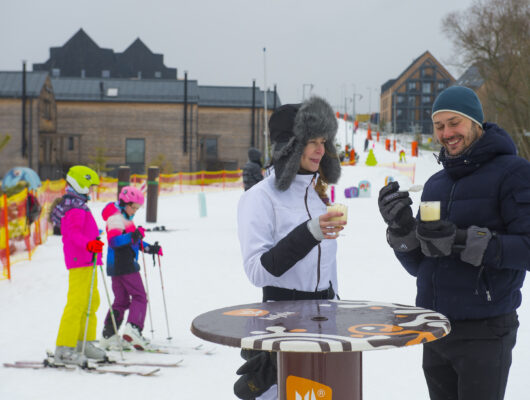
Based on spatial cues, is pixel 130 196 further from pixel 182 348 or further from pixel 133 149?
pixel 133 149

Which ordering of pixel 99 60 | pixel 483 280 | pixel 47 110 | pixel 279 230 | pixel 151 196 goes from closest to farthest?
pixel 483 280 → pixel 279 230 → pixel 151 196 → pixel 47 110 → pixel 99 60

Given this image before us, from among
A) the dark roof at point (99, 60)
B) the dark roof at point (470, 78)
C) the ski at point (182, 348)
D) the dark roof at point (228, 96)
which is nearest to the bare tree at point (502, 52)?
the dark roof at point (470, 78)

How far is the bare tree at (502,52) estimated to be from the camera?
30.8m

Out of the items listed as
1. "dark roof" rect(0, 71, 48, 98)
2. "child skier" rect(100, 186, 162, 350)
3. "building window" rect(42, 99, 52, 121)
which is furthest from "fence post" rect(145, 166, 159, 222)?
"building window" rect(42, 99, 52, 121)

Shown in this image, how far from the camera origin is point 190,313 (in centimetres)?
716

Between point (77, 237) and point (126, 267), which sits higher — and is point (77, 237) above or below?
above

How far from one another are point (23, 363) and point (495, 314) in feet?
14.5

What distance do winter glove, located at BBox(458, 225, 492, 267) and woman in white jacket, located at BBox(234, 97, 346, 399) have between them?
552 mm

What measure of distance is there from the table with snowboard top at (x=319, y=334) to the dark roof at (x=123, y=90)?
143 feet

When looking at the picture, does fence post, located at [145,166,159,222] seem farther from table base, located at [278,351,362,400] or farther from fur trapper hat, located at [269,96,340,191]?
table base, located at [278,351,362,400]

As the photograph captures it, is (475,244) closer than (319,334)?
No

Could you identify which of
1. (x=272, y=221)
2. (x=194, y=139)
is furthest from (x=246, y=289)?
(x=194, y=139)

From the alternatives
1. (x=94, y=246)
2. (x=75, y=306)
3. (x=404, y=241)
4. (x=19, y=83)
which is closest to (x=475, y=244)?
(x=404, y=241)

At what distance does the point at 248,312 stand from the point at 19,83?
42.3 metres
